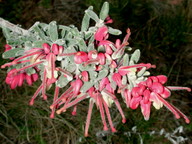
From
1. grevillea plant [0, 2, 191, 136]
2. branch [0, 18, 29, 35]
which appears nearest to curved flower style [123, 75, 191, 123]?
grevillea plant [0, 2, 191, 136]

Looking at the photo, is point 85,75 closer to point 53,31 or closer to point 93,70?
point 93,70

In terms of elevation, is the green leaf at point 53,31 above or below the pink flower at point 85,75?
above

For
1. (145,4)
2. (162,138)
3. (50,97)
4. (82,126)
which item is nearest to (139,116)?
(162,138)

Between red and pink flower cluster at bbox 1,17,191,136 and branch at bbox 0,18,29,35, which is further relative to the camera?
branch at bbox 0,18,29,35

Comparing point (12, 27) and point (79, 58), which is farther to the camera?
point (12, 27)

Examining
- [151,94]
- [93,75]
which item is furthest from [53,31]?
[151,94]

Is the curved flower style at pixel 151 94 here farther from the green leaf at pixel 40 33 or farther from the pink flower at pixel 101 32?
the green leaf at pixel 40 33

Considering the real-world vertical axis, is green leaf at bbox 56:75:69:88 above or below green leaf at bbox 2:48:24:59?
below

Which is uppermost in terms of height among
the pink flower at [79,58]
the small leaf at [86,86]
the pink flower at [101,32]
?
the pink flower at [101,32]

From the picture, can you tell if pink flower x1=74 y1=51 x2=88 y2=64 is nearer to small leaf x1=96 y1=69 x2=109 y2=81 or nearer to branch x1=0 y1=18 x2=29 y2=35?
small leaf x1=96 y1=69 x2=109 y2=81

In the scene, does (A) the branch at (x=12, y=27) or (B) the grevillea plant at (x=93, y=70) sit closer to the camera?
(B) the grevillea plant at (x=93, y=70)

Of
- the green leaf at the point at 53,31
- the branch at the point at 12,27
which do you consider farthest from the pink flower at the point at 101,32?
the branch at the point at 12,27
